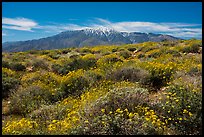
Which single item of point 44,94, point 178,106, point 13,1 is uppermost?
point 13,1

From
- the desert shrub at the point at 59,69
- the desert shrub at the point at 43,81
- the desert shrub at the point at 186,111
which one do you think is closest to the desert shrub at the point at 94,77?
the desert shrub at the point at 43,81

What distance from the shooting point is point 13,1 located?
500 cm

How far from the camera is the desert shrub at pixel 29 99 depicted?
27.3ft

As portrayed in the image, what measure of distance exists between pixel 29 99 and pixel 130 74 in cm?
356

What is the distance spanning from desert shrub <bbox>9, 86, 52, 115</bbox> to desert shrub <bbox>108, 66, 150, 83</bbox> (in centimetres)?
250

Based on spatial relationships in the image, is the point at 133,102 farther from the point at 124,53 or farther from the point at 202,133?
the point at 124,53

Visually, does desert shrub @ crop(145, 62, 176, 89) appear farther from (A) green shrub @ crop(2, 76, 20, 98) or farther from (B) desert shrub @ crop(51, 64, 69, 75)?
(B) desert shrub @ crop(51, 64, 69, 75)

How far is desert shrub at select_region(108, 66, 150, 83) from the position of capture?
9280 mm

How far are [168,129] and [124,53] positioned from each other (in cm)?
1325

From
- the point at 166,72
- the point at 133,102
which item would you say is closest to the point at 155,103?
the point at 133,102

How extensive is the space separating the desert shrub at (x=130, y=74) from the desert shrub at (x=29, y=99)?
2498mm

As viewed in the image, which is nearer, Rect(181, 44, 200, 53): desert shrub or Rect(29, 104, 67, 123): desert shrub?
Rect(29, 104, 67, 123): desert shrub

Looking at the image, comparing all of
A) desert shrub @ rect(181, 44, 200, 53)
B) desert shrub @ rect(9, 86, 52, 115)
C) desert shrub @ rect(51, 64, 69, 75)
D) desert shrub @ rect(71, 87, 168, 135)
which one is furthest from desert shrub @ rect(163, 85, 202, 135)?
desert shrub @ rect(181, 44, 200, 53)

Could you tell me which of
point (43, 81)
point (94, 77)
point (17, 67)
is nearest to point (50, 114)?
point (94, 77)
